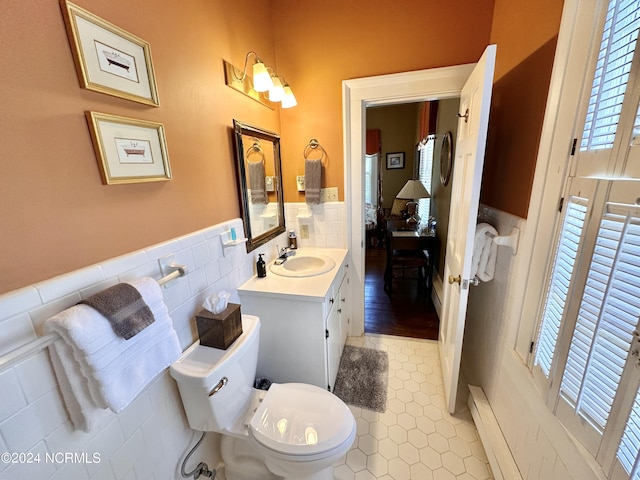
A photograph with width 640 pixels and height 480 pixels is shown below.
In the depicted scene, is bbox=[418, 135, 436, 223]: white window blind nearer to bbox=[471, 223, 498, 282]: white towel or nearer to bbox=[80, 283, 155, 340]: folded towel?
bbox=[471, 223, 498, 282]: white towel

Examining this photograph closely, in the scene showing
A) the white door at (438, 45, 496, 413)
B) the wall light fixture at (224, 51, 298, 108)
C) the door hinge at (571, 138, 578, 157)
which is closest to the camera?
the door hinge at (571, 138, 578, 157)

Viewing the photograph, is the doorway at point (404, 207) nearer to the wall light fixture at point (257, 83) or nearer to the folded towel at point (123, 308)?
the wall light fixture at point (257, 83)

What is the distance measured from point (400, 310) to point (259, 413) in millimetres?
1914

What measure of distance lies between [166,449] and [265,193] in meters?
1.40

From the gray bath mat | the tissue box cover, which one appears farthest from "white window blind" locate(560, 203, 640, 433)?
the tissue box cover

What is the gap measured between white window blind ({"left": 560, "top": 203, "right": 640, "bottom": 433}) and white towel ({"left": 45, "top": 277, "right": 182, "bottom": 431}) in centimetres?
131

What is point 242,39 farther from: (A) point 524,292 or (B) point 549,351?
(B) point 549,351

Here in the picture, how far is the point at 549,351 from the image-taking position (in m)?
0.95

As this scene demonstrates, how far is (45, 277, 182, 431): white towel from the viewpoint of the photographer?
0.61 meters

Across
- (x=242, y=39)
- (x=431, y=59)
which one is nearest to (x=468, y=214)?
(x=431, y=59)

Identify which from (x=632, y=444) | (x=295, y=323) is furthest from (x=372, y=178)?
(x=632, y=444)

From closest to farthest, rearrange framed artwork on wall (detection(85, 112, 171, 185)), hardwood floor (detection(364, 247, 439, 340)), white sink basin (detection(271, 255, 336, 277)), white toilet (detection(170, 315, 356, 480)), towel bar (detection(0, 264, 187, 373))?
1. towel bar (detection(0, 264, 187, 373))
2. framed artwork on wall (detection(85, 112, 171, 185))
3. white toilet (detection(170, 315, 356, 480))
4. white sink basin (detection(271, 255, 336, 277))
5. hardwood floor (detection(364, 247, 439, 340))

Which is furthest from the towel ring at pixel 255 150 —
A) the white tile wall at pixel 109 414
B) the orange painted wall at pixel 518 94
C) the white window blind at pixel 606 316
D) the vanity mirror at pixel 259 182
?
the white window blind at pixel 606 316

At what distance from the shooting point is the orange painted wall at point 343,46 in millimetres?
1596
